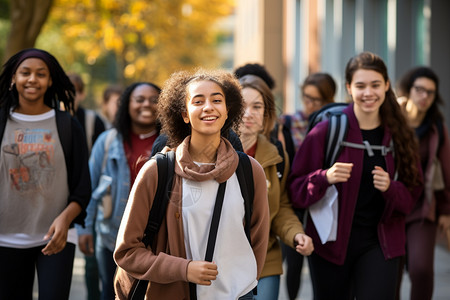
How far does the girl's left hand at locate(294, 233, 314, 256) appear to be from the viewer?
15.0ft

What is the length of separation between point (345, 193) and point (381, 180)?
276 millimetres

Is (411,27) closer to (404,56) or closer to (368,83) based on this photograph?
(404,56)

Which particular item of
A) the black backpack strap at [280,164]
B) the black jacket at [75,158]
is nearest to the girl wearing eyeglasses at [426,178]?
the black backpack strap at [280,164]

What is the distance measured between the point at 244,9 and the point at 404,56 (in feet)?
110

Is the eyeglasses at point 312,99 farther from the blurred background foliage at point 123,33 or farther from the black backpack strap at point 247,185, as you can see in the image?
the blurred background foliage at point 123,33

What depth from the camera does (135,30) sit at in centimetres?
1672

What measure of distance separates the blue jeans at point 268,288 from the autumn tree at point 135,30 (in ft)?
7.67

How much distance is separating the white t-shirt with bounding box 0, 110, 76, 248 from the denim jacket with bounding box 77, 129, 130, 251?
935 millimetres

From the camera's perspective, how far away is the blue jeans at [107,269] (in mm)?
5965

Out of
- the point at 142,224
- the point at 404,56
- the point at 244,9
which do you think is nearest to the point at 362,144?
the point at 142,224

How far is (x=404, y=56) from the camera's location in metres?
12.4

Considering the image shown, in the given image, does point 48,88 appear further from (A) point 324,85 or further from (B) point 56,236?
(A) point 324,85

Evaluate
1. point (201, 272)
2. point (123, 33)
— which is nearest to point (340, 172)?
point (201, 272)

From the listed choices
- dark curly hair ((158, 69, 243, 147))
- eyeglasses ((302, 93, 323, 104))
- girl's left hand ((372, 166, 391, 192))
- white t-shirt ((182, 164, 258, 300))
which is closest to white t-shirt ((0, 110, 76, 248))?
dark curly hair ((158, 69, 243, 147))
